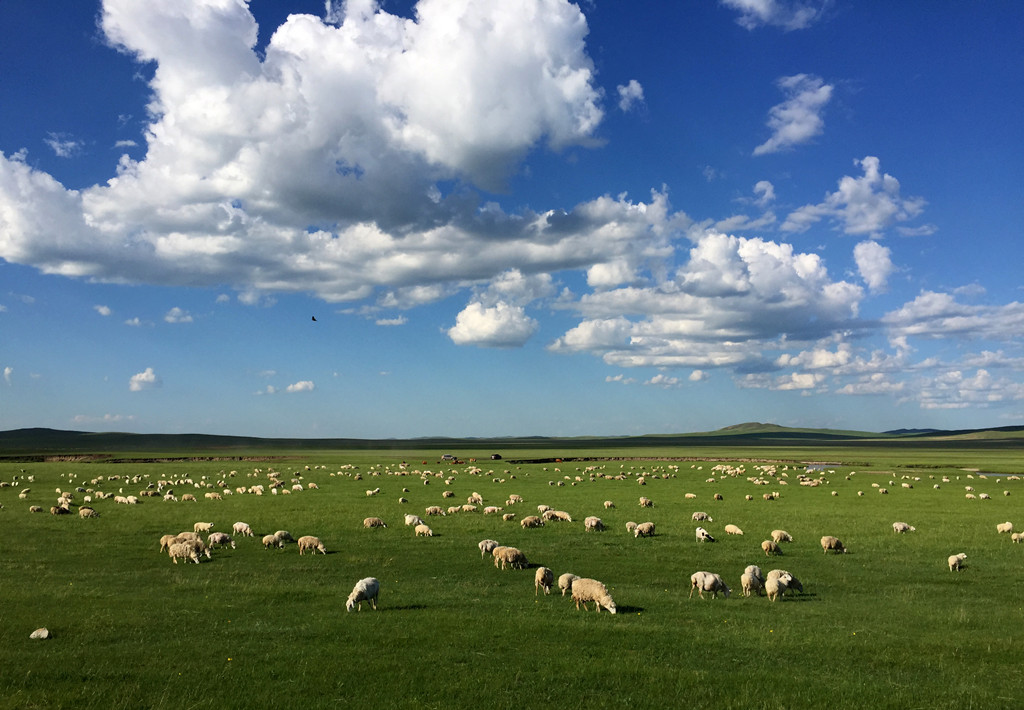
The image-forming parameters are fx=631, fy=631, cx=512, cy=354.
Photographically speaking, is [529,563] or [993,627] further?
[529,563]

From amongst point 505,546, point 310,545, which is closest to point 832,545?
point 505,546

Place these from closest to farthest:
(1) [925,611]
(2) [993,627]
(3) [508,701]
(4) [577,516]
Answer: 1. (3) [508,701]
2. (2) [993,627]
3. (1) [925,611]
4. (4) [577,516]

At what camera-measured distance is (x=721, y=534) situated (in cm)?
3222

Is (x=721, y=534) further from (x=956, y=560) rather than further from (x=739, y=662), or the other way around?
(x=739, y=662)

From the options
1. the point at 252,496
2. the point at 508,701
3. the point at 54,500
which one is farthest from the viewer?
the point at 252,496

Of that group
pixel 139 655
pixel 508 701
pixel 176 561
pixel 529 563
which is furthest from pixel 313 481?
pixel 508 701

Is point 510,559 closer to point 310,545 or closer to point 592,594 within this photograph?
point 592,594

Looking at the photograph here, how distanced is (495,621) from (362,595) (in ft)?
13.6

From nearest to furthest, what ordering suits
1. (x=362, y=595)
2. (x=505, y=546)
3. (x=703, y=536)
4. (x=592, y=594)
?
(x=362, y=595) → (x=592, y=594) → (x=505, y=546) → (x=703, y=536)

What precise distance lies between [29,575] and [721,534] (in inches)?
1157

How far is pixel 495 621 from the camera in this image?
1716 cm

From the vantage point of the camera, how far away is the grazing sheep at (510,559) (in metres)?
24.5

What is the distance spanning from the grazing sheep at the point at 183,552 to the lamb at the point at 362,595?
10295 mm

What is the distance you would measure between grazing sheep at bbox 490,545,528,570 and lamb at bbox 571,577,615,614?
211 inches
